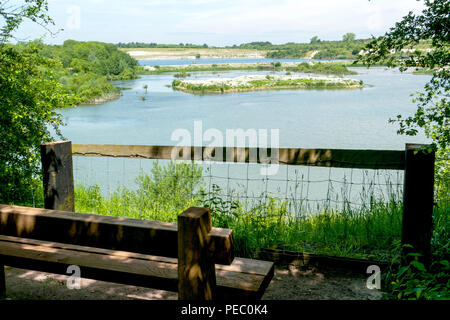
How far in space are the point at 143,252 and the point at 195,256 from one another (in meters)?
0.23

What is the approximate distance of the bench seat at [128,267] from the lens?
1.96 m

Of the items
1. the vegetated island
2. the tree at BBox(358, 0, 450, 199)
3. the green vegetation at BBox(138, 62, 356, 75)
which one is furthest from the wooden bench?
the green vegetation at BBox(138, 62, 356, 75)

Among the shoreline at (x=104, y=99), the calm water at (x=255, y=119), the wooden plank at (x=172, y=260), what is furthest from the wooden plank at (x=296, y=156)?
the shoreline at (x=104, y=99)

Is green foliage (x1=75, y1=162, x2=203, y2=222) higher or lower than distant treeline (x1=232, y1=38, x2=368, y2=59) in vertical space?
lower

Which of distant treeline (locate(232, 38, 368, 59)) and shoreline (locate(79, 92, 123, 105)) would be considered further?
shoreline (locate(79, 92, 123, 105))

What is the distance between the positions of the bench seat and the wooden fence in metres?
1.40

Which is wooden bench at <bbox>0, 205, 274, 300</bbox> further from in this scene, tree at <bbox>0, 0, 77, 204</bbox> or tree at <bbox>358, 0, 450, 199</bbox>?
tree at <bbox>0, 0, 77, 204</bbox>

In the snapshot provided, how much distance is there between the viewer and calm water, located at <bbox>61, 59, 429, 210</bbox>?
18.0 m

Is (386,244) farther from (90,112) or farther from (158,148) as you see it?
(90,112)

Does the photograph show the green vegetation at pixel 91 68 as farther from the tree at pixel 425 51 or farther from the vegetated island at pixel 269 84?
the tree at pixel 425 51

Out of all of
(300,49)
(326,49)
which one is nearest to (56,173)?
(326,49)

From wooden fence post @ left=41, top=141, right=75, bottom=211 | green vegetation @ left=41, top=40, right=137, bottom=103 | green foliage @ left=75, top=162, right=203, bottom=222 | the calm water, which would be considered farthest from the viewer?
green vegetation @ left=41, top=40, right=137, bottom=103

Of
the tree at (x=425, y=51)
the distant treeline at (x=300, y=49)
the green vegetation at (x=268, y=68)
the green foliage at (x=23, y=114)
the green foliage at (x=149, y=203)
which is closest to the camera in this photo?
the tree at (x=425, y=51)

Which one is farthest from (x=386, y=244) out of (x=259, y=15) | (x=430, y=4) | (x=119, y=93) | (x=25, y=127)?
(x=259, y=15)
